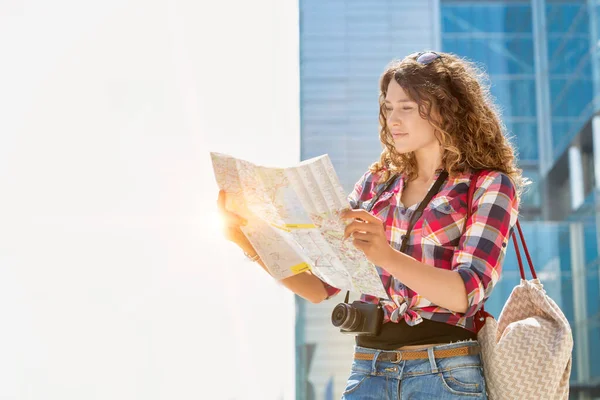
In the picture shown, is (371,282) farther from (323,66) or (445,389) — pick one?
(323,66)

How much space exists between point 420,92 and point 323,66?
5407 millimetres

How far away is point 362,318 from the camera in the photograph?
1.58 m

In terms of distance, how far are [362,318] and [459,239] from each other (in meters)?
0.22

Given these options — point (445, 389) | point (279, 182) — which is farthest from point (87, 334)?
point (445, 389)

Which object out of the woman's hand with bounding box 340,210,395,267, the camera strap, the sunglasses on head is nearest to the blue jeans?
the camera strap

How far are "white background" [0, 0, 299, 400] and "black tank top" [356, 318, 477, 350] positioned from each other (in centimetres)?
38

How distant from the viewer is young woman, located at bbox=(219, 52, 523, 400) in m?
1.46

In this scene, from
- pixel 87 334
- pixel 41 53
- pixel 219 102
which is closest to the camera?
pixel 41 53

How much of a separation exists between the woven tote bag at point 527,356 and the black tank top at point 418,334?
4 centimetres

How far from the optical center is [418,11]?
713 cm

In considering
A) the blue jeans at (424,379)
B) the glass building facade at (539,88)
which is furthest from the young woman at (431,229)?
the glass building facade at (539,88)

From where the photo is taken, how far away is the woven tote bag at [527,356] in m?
1.51

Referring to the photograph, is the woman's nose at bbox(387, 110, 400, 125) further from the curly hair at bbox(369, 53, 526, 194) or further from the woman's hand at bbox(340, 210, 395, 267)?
the woman's hand at bbox(340, 210, 395, 267)

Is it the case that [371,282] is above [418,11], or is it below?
below
